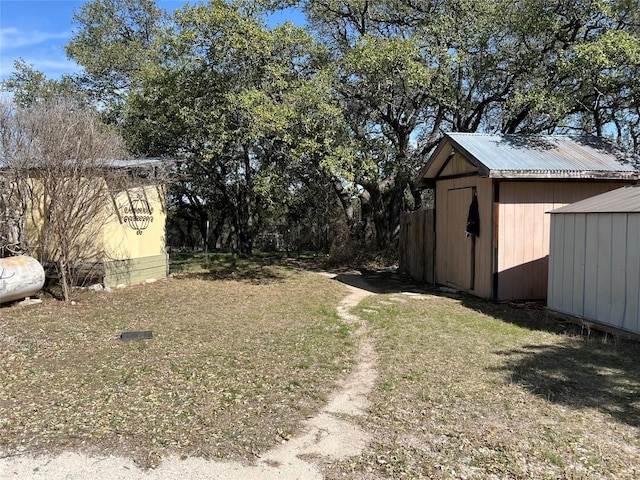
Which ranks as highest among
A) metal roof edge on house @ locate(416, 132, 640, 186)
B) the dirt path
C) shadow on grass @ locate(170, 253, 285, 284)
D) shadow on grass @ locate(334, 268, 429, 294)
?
metal roof edge on house @ locate(416, 132, 640, 186)

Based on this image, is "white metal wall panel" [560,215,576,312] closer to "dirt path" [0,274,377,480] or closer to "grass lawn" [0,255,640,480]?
"grass lawn" [0,255,640,480]

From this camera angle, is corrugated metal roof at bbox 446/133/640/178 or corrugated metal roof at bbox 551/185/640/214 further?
corrugated metal roof at bbox 446/133/640/178

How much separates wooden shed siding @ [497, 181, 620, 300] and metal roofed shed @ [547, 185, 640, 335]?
1.21 m

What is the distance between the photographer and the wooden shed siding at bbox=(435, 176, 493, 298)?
9.26m

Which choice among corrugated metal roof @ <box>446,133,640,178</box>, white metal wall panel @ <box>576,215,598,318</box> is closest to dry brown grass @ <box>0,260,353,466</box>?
white metal wall panel @ <box>576,215,598,318</box>

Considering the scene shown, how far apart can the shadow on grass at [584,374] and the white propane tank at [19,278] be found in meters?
7.43

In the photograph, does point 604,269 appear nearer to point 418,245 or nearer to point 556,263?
point 556,263

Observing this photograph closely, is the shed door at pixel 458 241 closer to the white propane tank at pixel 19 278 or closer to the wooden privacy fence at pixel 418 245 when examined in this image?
the wooden privacy fence at pixel 418 245

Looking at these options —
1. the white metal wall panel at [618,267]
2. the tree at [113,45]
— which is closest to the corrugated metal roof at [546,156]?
the white metal wall panel at [618,267]

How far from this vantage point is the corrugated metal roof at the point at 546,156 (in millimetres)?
8812

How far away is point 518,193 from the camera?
30.0 feet

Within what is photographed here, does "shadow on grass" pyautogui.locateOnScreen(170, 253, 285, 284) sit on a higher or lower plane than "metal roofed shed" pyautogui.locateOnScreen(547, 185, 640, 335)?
lower

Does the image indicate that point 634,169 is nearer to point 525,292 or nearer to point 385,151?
point 525,292

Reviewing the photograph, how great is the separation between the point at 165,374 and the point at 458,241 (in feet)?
24.0
